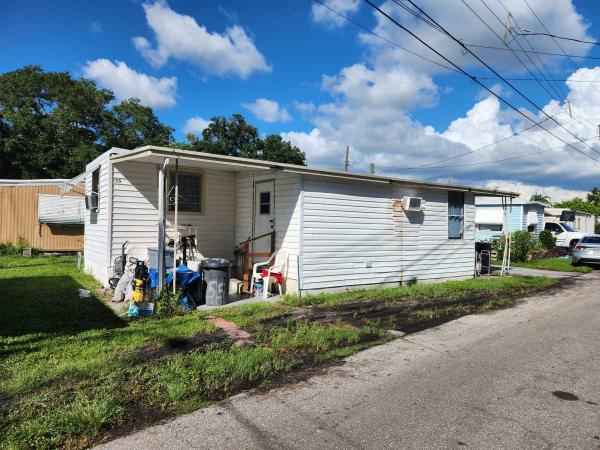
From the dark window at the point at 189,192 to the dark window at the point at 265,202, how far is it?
1496mm

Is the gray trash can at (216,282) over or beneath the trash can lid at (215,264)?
beneath

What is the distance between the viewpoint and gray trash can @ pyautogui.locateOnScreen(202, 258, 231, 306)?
8.21 metres

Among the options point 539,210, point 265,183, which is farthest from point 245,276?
point 539,210

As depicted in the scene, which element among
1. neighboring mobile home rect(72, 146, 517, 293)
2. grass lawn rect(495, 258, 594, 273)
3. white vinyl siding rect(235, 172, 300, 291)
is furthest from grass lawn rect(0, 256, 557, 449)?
grass lawn rect(495, 258, 594, 273)

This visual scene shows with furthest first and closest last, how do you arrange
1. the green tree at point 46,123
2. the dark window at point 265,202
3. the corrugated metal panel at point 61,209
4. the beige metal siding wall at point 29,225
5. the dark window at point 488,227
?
the green tree at point 46,123 → the dark window at point 488,227 → the beige metal siding wall at point 29,225 → the corrugated metal panel at point 61,209 → the dark window at point 265,202

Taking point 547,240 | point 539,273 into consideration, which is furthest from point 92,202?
point 547,240

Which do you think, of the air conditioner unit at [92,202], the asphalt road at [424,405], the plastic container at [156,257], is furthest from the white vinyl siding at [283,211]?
the asphalt road at [424,405]

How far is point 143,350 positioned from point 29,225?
15.1 meters

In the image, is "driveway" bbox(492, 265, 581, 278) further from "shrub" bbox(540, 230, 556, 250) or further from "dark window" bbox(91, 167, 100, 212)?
"dark window" bbox(91, 167, 100, 212)

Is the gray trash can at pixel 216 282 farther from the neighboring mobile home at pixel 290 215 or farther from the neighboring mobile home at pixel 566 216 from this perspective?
the neighboring mobile home at pixel 566 216

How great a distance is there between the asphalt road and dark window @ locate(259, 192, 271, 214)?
5090 mm

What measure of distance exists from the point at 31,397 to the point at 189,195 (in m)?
6.95

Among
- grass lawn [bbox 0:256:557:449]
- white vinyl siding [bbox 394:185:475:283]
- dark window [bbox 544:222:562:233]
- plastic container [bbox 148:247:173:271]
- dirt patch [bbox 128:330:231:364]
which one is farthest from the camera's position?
dark window [bbox 544:222:562:233]

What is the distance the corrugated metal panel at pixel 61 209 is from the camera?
16.2 meters
